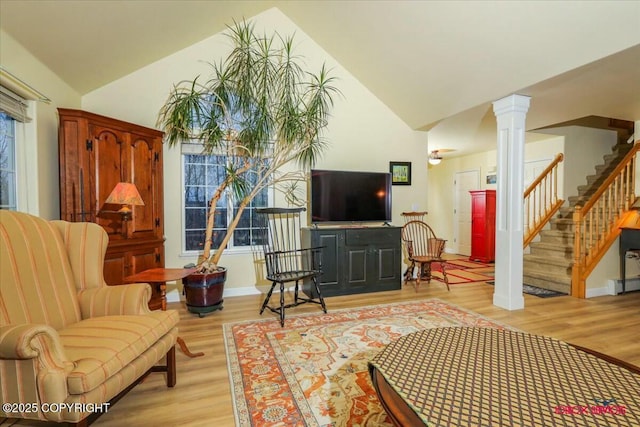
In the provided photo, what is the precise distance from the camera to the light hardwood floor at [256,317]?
1.74m

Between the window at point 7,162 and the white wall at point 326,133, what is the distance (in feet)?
3.95

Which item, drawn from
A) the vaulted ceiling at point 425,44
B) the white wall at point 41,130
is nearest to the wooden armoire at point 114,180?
the white wall at point 41,130

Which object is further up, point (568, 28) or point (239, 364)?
point (568, 28)

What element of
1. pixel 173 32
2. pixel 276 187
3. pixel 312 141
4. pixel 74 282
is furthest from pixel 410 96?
pixel 74 282

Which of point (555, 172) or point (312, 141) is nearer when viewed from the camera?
point (312, 141)

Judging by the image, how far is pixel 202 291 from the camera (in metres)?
3.22

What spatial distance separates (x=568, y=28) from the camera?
2414mm

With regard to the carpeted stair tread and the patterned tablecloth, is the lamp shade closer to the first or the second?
the patterned tablecloth

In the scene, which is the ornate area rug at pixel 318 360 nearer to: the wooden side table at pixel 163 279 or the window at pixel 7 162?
the wooden side table at pixel 163 279

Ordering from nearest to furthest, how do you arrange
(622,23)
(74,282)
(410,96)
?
1. (74,282)
2. (622,23)
3. (410,96)

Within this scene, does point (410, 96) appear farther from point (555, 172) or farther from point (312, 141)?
point (555, 172)

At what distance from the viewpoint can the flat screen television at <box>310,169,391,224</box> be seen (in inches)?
159

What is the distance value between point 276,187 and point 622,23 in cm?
351


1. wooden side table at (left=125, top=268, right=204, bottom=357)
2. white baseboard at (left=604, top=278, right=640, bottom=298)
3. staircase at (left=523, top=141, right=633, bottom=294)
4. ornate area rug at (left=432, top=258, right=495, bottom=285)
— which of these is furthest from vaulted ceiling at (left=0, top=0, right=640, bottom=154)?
ornate area rug at (left=432, top=258, right=495, bottom=285)
